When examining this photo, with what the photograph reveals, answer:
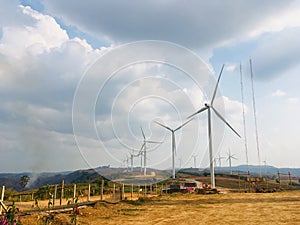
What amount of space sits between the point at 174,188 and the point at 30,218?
127ft

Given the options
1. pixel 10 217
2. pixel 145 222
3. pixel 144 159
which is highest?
pixel 144 159

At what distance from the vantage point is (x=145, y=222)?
732 inches

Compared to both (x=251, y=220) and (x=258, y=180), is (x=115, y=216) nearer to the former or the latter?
(x=251, y=220)

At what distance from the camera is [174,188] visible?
52312mm

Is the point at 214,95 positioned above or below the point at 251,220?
above

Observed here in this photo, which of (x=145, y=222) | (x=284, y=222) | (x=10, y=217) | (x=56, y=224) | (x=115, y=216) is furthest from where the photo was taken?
(x=115, y=216)

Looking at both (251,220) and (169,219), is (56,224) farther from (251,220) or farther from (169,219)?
(251,220)

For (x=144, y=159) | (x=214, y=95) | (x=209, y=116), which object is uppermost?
(x=214, y=95)

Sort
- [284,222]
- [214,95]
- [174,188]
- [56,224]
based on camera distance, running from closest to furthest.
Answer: [56,224] < [284,222] < [174,188] < [214,95]

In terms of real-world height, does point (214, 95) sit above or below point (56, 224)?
above

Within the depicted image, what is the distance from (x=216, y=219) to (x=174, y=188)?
111ft

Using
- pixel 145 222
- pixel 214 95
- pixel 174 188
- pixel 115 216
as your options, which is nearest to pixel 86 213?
pixel 115 216

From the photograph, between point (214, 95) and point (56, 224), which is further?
point (214, 95)

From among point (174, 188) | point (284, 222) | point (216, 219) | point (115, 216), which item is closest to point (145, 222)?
point (115, 216)
